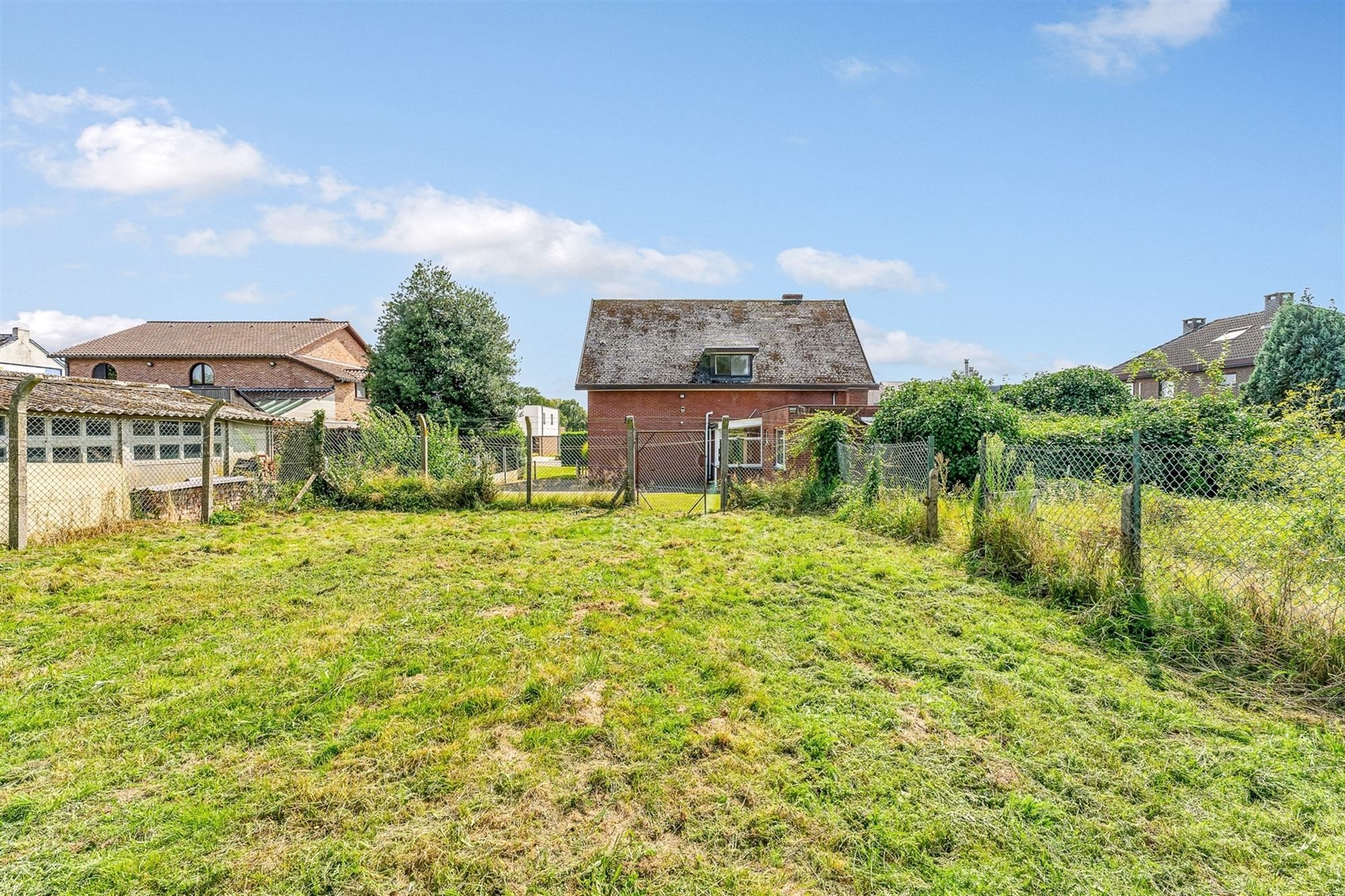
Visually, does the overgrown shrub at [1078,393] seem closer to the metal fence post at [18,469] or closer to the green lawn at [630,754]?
the green lawn at [630,754]

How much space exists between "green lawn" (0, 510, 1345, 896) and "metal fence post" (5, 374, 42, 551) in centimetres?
304

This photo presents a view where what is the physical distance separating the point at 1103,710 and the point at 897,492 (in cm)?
640

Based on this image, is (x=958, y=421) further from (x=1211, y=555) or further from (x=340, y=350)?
(x=340, y=350)

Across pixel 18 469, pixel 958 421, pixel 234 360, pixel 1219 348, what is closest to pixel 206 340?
pixel 234 360

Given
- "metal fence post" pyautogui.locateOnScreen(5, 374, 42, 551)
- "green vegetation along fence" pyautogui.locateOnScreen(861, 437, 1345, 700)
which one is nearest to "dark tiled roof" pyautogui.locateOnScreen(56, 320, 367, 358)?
"metal fence post" pyautogui.locateOnScreen(5, 374, 42, 551)

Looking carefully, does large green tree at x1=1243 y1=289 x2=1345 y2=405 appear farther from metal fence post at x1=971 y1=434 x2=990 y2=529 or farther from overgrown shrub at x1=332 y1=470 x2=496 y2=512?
overgrown shrub at x1=332 y1=470 x2=496 y2=512

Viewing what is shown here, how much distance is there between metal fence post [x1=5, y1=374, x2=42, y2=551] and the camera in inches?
322

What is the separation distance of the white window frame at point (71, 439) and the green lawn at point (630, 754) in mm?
4946

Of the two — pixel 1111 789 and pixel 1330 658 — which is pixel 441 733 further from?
pixel 1330 658

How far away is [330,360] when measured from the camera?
37562 mm

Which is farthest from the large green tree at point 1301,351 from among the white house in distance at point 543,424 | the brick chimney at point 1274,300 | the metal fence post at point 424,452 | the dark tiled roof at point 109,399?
the white house in distance at point 543,424

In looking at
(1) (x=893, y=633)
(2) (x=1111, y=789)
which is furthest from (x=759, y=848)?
(1) (x=893, y=633)

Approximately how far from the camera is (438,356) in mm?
22719

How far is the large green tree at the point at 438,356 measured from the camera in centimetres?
2273
